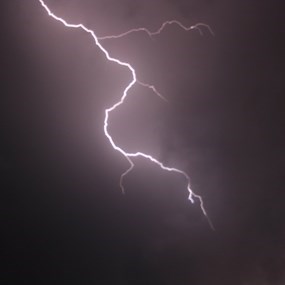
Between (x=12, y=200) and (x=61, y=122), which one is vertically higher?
(x=61, y=122)

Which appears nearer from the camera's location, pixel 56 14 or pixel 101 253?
pixel 56 14

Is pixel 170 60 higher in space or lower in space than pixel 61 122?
higher

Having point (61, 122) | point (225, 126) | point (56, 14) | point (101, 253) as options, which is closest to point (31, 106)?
point (61, 122)

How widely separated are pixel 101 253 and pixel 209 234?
773 millimetres

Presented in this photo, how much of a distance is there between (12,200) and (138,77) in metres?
1.19

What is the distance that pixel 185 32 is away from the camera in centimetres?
A: 298

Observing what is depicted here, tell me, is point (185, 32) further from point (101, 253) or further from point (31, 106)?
point (101, 253)

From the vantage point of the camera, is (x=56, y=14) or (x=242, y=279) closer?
(x=56, y=14)


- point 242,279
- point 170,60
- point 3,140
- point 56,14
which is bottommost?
point 3,140

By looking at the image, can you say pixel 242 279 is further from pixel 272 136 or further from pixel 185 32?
pixel 185 32

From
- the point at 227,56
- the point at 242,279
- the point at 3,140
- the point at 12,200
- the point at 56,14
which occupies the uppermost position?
the point at 227,56

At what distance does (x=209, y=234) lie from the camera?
3.13m

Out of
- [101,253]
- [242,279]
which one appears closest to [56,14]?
[101,253]

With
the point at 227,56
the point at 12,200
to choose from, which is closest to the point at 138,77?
the point at 227,56
